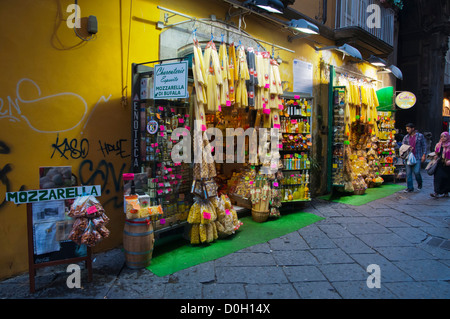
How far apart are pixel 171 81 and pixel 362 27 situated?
335 inches

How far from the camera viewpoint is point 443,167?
8.18m

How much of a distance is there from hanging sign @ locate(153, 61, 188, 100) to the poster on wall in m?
4.62

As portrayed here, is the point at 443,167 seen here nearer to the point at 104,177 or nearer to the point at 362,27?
the point at 362,27

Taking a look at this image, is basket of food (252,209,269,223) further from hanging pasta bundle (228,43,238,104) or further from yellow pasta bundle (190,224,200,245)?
hanging pasta bundle (228,43,238,104)

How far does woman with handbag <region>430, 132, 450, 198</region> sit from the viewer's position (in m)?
7.98

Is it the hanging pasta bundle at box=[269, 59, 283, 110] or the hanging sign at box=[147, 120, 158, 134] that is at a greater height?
the hanging pasta bundle at box=[269, 59, 283, 110]

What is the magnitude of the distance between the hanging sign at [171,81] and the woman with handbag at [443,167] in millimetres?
7267

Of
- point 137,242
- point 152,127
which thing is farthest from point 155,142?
point 137,242

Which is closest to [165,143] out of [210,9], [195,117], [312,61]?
[195,117]

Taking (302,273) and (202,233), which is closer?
(302,273)

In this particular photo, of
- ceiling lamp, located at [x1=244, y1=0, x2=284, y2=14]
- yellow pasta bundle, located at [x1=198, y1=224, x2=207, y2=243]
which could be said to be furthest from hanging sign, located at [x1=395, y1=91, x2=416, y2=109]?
yellow pasta bundle, located at [x1=198, y1=224, x2=207, y2=243]

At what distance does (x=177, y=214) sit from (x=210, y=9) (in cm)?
401

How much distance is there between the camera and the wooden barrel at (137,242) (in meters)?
4.07
